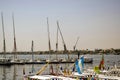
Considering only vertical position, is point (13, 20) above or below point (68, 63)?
above

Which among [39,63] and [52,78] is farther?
[39,63]

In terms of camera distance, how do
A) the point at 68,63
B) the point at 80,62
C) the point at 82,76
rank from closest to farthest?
the point at 80,62
the point at 82,76
the point at 68,63

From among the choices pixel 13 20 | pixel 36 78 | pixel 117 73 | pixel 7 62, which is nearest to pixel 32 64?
pixel 7 62

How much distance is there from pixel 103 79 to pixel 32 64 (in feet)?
237

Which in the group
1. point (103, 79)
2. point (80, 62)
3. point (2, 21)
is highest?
point (2, 21)

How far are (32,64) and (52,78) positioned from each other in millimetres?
74246

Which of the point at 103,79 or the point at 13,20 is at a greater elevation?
the point at 13,20

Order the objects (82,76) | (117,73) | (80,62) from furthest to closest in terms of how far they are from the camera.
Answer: (117,73) → (82,76) → (80,62)

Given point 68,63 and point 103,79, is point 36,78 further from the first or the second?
point 68,63

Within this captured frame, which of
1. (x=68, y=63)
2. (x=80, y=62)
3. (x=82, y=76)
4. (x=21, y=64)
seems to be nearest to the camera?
(x=80, y=62)

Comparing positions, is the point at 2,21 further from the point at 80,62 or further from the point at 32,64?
the point at 80,62

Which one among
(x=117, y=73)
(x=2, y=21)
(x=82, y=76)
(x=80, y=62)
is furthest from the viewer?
(x=2, y=21)

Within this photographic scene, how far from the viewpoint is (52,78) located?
41.1 metres

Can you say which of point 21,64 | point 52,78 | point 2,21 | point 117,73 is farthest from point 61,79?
point 21,64
